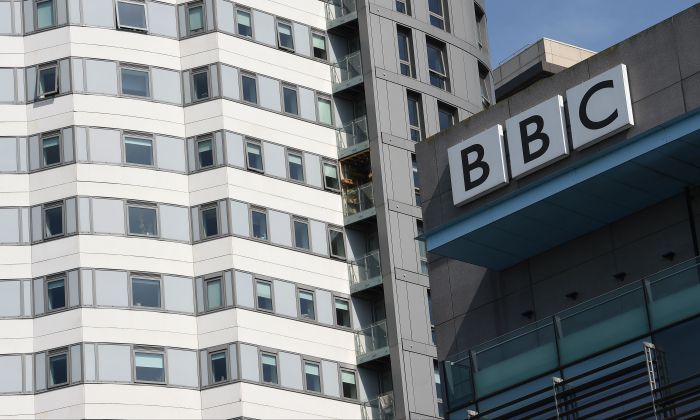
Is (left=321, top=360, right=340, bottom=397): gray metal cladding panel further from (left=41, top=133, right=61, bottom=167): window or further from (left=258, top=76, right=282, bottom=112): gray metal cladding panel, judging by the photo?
(left=41, top=133, right=61, bottom=167): window

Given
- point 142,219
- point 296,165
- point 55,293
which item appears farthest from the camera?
point 296,165

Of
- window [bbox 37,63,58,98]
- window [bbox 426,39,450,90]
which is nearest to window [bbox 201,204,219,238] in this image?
window [bbox 37,63,58,98]

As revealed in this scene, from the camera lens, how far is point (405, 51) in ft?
290

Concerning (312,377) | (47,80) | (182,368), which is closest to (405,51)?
(47,80)

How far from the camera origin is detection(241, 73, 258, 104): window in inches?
3310

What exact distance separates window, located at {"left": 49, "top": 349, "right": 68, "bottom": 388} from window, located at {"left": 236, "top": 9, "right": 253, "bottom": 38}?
673 inches

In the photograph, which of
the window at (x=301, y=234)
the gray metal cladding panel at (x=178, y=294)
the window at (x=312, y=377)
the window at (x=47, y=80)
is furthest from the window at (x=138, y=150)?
the window at (x=312, y=377)

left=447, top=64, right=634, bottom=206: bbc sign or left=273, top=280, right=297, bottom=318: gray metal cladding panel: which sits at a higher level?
left=273, top=280, right=297, bottom=318: gray metal cladding panel

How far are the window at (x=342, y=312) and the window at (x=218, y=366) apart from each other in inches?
251

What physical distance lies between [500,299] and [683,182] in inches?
253

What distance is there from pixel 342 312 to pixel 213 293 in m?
6.30

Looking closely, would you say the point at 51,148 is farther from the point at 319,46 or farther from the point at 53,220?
the point at 319,46

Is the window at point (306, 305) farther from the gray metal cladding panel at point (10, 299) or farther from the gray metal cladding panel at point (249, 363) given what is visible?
the gray metal cladding panel at point (10, 299)

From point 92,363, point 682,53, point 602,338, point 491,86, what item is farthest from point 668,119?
point 491,86
